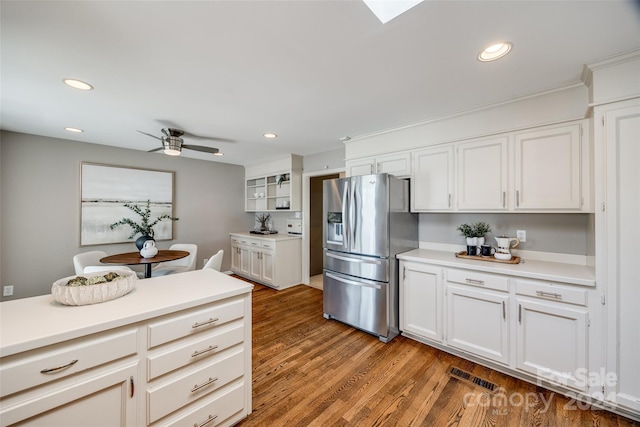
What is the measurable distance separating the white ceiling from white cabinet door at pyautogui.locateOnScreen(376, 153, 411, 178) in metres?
0.44

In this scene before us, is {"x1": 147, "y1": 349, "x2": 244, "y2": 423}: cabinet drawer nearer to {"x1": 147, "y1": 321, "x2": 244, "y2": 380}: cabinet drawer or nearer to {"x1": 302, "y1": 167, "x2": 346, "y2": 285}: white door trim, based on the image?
{"x1": 147, "y1": 321, "x2": 244, "y2": 380}: cabinet drawer

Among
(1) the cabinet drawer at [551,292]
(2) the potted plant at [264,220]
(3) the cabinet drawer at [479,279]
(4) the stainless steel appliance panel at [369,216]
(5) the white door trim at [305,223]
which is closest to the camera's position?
(1) the cabinet drawer at [551,292]

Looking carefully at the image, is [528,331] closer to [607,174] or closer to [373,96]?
[607,174]

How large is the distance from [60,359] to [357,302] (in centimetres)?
237

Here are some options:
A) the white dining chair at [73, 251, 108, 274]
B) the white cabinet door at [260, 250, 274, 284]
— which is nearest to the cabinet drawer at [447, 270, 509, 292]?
the white cabinet door at [260, 250, 274, 284]

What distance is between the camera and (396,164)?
2.92 metres

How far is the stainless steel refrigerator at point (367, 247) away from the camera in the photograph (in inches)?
101

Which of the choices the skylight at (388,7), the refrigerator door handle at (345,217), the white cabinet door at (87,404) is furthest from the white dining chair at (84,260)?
the skylight at (388,7)

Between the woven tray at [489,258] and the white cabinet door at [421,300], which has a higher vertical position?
the woven tray at [489,258]

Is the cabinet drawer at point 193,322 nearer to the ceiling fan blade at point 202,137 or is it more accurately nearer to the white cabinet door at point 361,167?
the white cabinet door at point 361,167

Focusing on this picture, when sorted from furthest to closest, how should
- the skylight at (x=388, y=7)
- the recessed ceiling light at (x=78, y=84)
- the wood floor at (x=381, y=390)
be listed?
the recessed ceiling light at (x=78, y=84)
the wood floor at (x=381, y=390)
the skylight at (x=388, y=7)

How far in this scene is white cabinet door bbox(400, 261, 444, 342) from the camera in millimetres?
2369

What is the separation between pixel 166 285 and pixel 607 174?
3.03 metres

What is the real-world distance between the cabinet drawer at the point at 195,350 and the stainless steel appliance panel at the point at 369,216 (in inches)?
61.7
